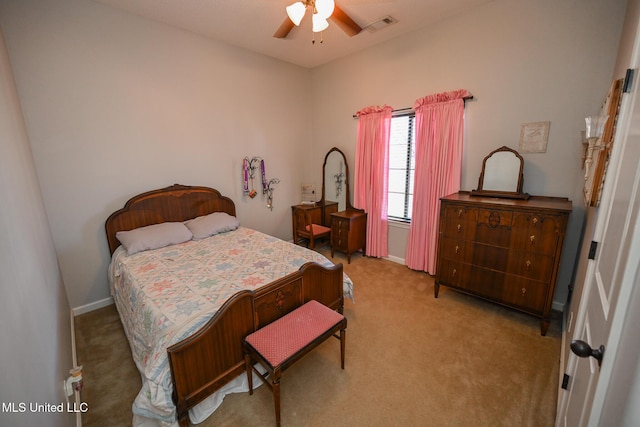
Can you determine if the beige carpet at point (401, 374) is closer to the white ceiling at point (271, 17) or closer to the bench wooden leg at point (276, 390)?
the bench wooden leg at point (276, 390)

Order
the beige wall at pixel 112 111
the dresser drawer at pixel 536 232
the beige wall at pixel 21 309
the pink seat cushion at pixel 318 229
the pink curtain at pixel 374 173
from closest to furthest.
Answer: the beige wall at pixel 21 309 → the dresser drawer at pixel 536 232 → the beige wall at pixel 112 111 → the pink curtain at pixel 374 173 → the pink seat cushion at pixel 318 229

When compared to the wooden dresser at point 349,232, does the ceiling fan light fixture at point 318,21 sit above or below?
above

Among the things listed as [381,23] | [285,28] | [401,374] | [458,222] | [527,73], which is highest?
[381,23]

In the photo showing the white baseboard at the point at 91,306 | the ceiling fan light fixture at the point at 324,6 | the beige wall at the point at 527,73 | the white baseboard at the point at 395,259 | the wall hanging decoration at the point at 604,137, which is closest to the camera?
the wall hanging decoration at the point at 604,137

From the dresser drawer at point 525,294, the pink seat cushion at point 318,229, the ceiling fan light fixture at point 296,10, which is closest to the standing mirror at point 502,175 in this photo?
the dresser drawer at point 525,294

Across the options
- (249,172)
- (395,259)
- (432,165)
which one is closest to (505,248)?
(432,165)

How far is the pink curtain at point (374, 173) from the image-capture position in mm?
3408

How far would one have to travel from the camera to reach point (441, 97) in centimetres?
283

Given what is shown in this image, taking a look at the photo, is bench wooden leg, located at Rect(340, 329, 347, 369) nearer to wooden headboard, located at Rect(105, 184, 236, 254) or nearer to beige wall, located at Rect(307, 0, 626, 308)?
beige wall, located at Rect(307, 0, 626, 308)

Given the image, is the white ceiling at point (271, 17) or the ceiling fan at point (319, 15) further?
the white ceiling at point (271, 17)

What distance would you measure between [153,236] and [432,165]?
3129mm

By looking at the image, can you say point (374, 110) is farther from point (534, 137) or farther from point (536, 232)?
point (536, 232)

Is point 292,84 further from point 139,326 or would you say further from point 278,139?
point 139,326

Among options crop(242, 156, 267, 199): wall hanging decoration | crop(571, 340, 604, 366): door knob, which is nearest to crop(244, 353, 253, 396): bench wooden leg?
crop(571, 340, 604, 366): door knob
